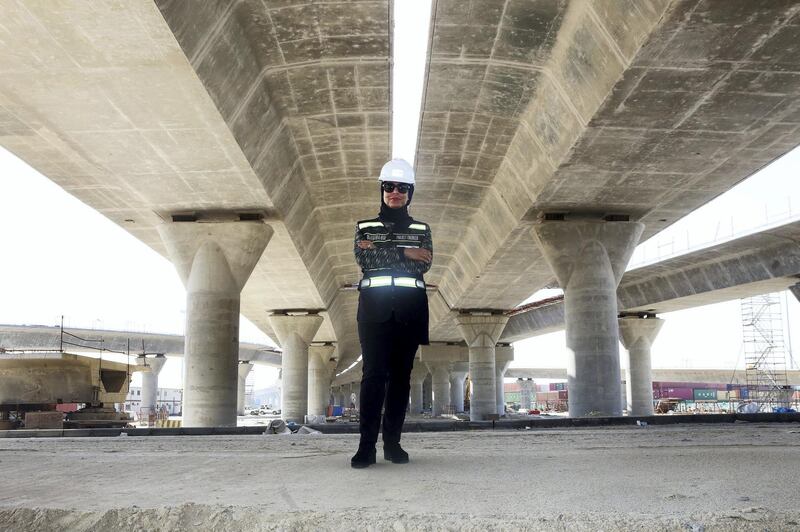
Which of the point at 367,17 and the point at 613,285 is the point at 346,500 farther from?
the point at 613,285

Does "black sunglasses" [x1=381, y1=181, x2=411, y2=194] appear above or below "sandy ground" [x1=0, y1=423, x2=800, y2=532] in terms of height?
above

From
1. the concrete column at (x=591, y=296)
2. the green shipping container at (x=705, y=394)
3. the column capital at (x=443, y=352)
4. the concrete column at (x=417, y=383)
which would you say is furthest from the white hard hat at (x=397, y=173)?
the green shipping container at (x=705, y=394)

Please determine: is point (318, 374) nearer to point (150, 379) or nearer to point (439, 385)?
point (439, 385)

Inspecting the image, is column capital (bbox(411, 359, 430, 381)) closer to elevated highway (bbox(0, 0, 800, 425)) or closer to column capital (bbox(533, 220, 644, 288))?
elevated highway (bbox(0, 0, 800, 425))

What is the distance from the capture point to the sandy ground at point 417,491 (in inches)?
130

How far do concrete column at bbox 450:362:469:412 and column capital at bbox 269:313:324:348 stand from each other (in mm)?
43493

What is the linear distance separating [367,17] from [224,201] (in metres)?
9.77

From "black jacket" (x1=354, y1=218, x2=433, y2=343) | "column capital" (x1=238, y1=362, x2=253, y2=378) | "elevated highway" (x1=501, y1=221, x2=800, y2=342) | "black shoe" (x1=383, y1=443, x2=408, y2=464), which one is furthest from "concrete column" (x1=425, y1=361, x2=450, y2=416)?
"black jacket" (x1=354, y1=218, x2=433, y2=343)

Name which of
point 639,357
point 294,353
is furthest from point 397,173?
point 639,357

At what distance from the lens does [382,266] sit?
575cm

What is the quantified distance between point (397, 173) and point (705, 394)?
117136mm

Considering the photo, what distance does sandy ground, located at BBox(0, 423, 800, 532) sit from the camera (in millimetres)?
3299

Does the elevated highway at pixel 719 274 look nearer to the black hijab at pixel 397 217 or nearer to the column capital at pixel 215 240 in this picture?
the column capital at pixel 215 240

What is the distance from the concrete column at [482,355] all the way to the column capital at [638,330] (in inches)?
301
